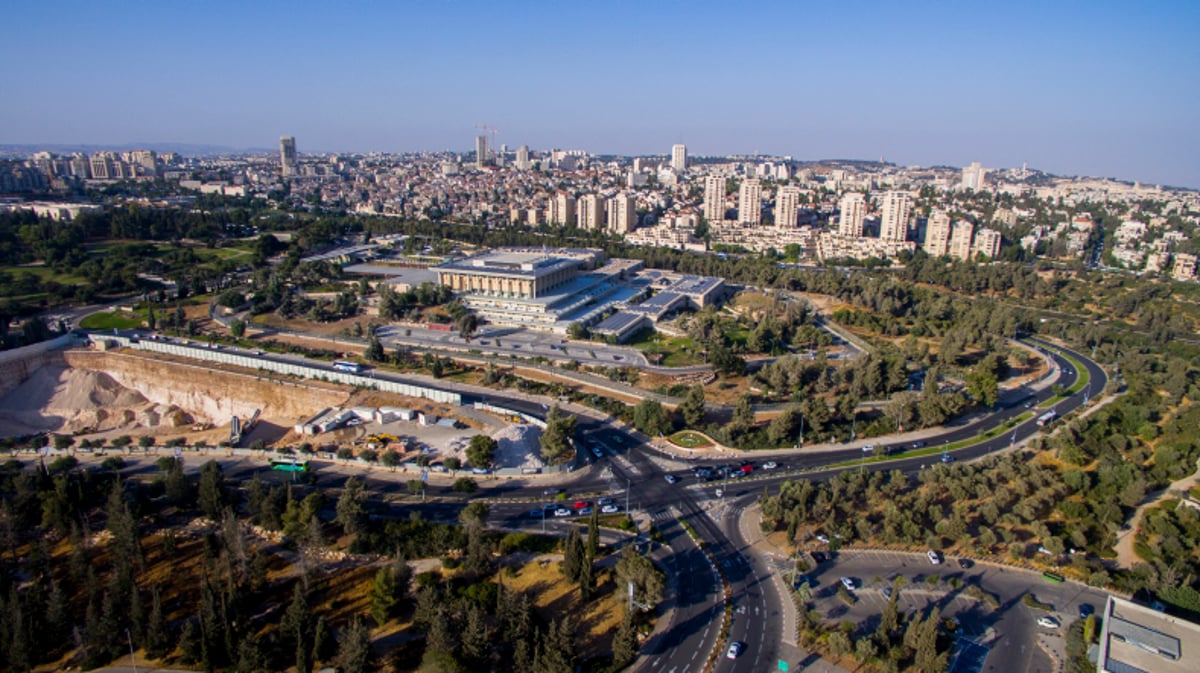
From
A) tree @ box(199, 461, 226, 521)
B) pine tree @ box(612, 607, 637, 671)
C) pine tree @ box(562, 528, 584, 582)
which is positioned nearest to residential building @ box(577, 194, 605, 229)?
tree @ box(199, 461, 226, 521)

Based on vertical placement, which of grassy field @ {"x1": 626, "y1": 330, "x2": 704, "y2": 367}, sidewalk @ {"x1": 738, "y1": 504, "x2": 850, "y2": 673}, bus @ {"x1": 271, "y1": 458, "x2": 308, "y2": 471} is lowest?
sidewalk @ {"x1": 738, "y1": 504, "x2": 850, "y2": 673}

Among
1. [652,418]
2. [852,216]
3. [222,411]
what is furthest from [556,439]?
[852,216]

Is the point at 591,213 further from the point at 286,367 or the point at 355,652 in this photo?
the point at 355,652

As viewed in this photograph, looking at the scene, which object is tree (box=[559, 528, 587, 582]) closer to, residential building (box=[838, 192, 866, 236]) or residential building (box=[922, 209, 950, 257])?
residential building (box=[922, 209, 950, 257])

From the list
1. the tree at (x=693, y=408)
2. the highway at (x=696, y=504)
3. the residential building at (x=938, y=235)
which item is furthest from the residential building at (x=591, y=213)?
the tree at (x=693, y=408)

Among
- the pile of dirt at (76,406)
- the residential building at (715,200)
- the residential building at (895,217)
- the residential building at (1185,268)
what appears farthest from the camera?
the residential building at (715,200)

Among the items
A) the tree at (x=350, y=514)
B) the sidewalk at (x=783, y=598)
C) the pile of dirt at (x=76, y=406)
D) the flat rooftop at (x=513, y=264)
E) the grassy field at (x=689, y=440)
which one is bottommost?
the pile of dirt at (x=76, y=406)

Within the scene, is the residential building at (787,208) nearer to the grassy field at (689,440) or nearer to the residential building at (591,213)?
the residential building at (591,213)
